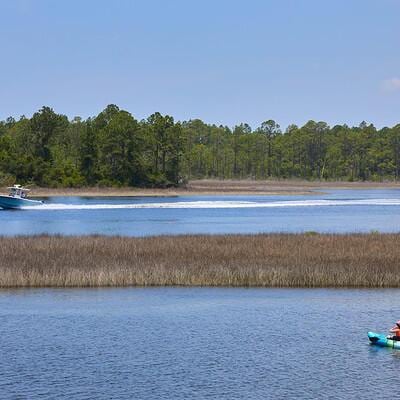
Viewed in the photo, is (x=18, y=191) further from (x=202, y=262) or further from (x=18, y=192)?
(x=202, y=262)

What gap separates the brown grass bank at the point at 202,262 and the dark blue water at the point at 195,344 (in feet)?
2.76

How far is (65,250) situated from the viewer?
43.4 meters

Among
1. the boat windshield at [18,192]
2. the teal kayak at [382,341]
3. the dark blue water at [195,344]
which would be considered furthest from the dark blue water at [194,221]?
the teal kayak at [382,341]

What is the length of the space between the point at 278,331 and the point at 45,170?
134 m

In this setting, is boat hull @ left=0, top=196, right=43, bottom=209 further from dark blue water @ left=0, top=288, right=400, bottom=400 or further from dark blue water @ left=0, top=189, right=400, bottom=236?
dark blue water @ left=0, top=288, right=400, bottom=400

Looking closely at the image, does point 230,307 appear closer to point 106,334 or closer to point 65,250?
point 106,334

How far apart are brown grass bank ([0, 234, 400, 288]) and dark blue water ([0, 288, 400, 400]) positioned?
842mm

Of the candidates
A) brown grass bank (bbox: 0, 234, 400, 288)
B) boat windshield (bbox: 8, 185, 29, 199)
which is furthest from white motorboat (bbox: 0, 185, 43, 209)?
brown grass bank (bbox: 0, 234, 400, 288)

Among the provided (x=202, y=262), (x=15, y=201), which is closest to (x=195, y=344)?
(x=202, y=262)

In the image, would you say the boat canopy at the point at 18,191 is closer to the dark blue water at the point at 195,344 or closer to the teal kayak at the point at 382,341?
the dark blue water at the point at 195,344

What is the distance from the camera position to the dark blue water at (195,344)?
22672mm

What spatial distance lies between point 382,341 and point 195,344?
5584mm

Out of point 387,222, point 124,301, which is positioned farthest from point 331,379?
point 387,222

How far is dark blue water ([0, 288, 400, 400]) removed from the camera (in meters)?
22.7
